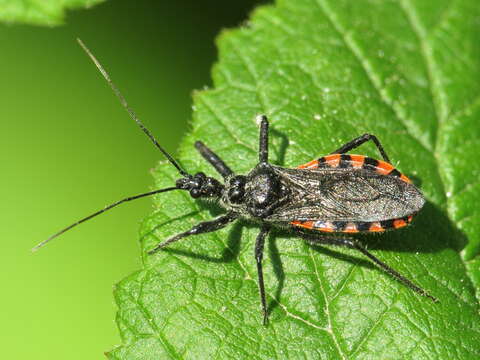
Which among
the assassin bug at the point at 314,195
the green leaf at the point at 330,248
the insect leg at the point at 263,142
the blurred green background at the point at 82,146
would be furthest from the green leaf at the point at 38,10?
the insect leg at the point at 263,142

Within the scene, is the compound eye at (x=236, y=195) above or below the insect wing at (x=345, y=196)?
above

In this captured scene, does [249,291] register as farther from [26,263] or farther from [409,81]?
[409,81]

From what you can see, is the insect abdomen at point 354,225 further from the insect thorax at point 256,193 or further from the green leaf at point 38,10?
the green leaf at point 38,10

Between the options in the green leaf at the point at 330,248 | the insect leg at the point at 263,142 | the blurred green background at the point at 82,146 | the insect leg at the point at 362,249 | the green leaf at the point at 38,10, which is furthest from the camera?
the green leaf at the point at 38,10

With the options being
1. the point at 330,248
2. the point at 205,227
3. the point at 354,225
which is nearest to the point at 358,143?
the point at 354,225

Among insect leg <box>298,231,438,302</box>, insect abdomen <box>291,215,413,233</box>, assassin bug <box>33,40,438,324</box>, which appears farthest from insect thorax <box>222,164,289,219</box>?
insect leg <box>298,231,438,302</box>

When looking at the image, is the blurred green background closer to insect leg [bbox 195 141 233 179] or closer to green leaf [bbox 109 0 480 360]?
insect leg [bbox 195 141 233 179]
